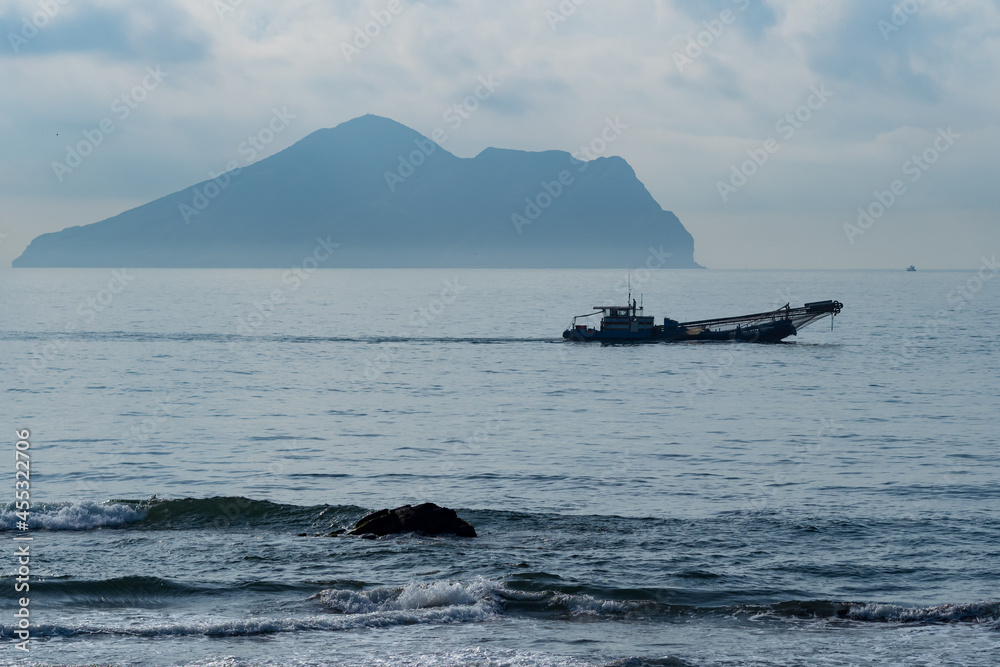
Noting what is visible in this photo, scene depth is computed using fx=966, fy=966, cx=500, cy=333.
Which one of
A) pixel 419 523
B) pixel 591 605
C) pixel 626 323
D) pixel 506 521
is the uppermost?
pixel 626 323

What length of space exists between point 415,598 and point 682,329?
84485mm

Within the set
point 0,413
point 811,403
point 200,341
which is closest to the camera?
point 0,413

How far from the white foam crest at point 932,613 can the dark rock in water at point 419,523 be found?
376 inches

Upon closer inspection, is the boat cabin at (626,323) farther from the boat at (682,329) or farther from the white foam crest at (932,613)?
the white foam crest at (932,613)

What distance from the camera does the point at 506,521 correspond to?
2586cm

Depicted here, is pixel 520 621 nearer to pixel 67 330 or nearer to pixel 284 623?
pixel 284 623

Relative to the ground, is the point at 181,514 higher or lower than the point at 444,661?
higher

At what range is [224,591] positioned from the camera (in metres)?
20.0

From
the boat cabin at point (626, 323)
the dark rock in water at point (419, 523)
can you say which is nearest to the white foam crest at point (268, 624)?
the dark rock in water at point (419, 523)

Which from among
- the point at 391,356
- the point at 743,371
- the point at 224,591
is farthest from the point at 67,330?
the point at 224,591

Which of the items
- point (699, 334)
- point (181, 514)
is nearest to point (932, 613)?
point (181, 514)

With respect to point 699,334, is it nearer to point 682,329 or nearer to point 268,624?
point 682,329

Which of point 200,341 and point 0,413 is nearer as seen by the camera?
point 0,413

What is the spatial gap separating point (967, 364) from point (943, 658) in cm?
6494
